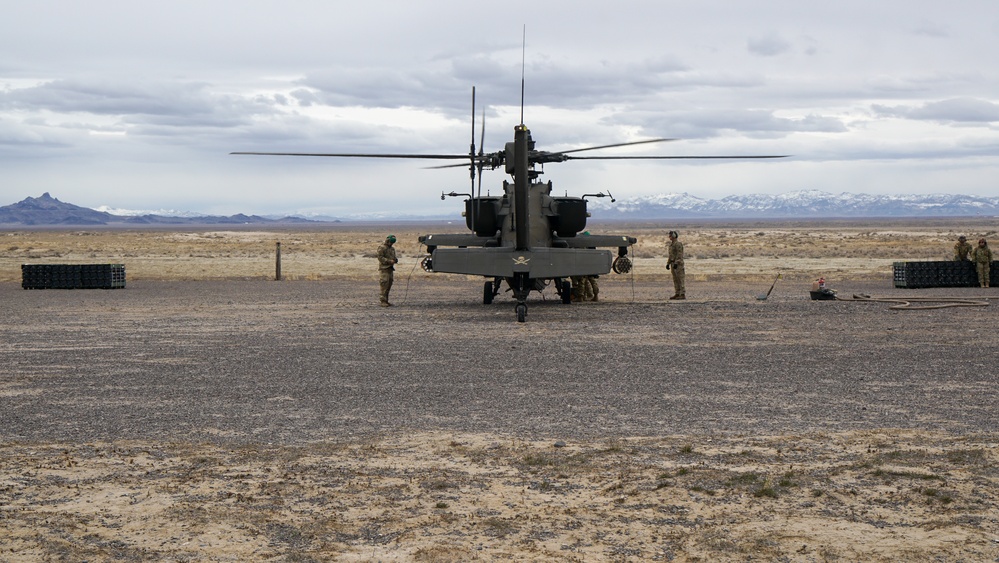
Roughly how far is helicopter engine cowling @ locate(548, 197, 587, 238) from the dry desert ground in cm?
436

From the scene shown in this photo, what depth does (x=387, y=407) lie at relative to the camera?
434 inches

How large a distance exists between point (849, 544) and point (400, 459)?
3586mm

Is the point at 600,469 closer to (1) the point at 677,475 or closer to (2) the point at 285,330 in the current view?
(1) the point at 677,475

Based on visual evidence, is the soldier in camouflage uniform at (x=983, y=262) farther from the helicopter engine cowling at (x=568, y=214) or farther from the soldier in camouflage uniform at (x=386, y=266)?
the soldier in camouflage uniform at (x=386, y=266)

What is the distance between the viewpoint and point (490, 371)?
44.8 feet

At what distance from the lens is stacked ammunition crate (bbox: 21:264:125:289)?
30.9 metres

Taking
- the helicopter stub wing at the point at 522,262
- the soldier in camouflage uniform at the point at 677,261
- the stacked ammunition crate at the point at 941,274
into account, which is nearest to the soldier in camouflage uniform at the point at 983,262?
the stacked ammunition crate at the point at 941,274

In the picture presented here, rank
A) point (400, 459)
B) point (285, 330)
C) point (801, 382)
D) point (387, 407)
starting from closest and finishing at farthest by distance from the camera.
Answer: point (400, 459), point (387, 407), point (801, 382), point (285, 330)

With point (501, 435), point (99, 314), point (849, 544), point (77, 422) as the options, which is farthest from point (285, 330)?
point (849, 544)

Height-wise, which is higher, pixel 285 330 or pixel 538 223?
pixel 538 223

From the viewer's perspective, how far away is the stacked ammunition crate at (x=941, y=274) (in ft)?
93.9

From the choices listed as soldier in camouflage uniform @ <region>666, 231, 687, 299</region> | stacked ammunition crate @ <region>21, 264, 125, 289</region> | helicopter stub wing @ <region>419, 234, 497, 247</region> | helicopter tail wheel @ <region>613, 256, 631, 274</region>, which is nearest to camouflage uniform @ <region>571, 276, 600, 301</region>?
helicopter tail wheel @ <region>613, 256, 631, 274</region>

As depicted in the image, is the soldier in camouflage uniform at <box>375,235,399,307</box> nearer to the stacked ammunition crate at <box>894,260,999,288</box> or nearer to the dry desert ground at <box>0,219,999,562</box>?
the dry desert ground at <box>0,219,999,562</box>

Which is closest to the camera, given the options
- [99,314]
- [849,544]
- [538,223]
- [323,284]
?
[849,544]
